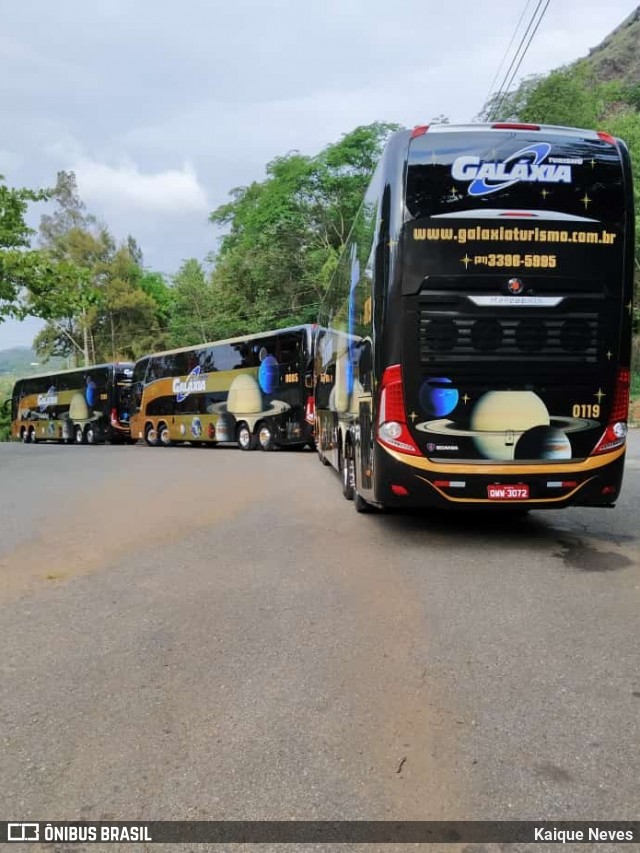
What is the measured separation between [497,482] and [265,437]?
1648 centimetres

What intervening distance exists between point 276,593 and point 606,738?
9.15 feet

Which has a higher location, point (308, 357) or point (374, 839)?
point (308, 357)

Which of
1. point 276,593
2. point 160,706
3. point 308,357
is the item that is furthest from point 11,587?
point 308,357

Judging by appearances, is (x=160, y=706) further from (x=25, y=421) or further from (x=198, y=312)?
(x=198, y=312)

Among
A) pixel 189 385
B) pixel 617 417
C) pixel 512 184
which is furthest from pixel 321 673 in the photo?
pixel 189 385

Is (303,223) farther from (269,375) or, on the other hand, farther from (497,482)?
(497,482)

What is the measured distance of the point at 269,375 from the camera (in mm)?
21875

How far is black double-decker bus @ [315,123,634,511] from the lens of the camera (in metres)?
6.48

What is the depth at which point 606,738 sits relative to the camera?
3.15 meters

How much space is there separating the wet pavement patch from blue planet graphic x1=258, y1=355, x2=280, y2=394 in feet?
49.8

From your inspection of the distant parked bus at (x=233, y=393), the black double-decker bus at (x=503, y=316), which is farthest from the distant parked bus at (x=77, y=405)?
the black double-decker bus at (x=503, y=316)

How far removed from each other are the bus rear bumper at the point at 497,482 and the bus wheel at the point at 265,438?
15.8 m

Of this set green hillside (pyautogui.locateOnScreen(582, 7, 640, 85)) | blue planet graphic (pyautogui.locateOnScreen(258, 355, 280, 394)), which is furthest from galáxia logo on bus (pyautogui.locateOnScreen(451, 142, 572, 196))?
green hillside (pyautogui.locateOnScreen(582, 7, 640, 85))

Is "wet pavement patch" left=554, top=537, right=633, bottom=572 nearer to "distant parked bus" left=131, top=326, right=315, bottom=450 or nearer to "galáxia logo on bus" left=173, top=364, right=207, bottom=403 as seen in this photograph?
"distant parked bus" left=131, top=326, right=315, bottom=450
